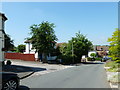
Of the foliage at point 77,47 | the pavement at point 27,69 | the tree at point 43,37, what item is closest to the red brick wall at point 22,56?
the tree at point 43,37

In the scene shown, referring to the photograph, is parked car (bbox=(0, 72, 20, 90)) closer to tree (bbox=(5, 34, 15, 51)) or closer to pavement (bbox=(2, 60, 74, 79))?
pavement (bbox=(2, 60, 74, 79))

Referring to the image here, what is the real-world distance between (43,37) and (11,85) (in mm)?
28023

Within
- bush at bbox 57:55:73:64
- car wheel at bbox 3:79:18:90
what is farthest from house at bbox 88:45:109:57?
car wheel at bbox 3:79:18:90

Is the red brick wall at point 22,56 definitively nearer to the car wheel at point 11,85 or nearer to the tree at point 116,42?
the tree at point 116,42

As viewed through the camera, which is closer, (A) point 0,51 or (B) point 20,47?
(A) point 0,51

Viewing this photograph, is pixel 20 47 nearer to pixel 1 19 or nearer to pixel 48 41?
pixel 48 41

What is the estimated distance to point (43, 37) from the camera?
35531 millimetres

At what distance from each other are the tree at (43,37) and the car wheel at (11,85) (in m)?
26.7

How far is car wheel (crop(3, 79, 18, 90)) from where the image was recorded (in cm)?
749

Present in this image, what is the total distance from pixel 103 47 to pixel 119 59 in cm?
8988

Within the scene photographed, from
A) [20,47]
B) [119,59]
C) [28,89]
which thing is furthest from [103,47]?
[28,89]

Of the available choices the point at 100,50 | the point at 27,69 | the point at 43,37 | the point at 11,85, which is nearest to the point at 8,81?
the point at 11,85

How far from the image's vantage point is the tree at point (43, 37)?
35.0 metres

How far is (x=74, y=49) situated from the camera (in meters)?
45.9
